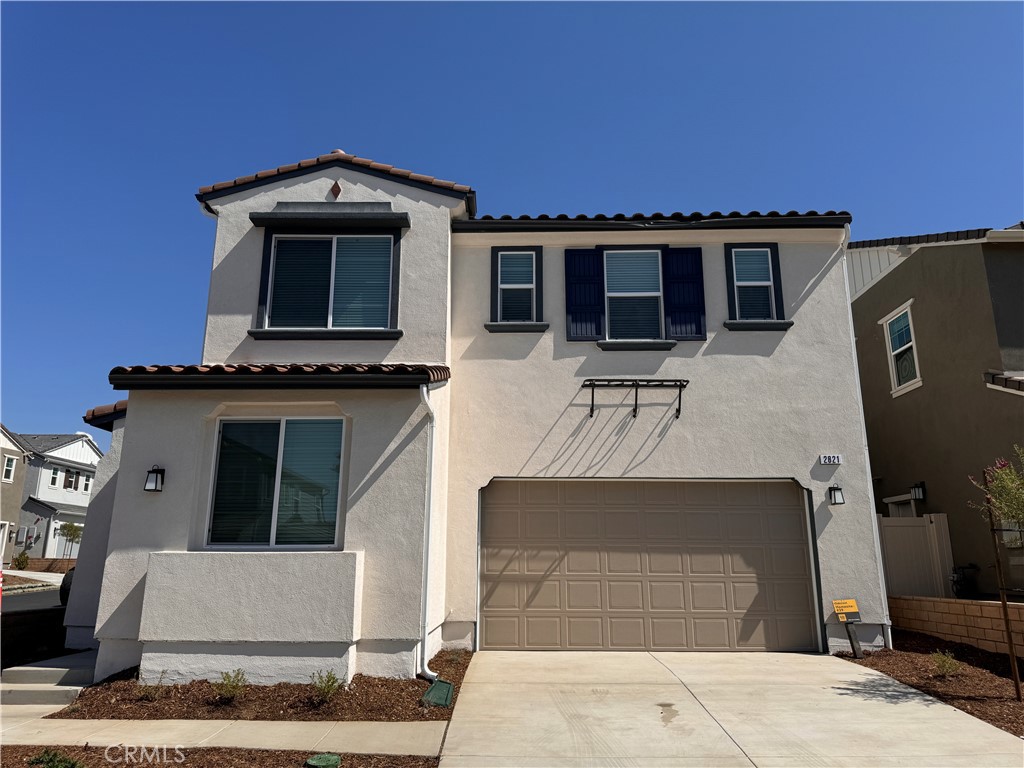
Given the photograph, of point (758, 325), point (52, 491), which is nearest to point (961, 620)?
point (758, 325)

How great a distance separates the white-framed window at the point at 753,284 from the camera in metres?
11.1

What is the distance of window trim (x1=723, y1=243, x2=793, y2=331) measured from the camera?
1088cm

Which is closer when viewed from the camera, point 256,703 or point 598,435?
point 256,703

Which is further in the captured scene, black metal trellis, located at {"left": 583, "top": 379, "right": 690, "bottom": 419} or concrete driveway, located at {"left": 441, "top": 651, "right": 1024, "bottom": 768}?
black metal trellis, located at {"left": 583, "top": 379, "right": 690, "bottom": 419}

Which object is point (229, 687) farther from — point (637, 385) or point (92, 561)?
point (637, 385)

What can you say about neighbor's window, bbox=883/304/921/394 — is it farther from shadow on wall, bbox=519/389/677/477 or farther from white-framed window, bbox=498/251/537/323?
white-framed window, bbox=498/251/537/323

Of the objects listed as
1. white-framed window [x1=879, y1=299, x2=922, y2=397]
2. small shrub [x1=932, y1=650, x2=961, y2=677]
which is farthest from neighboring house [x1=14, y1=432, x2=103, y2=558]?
small shrub [x1=932, y1=650, x2=961, y2=677]

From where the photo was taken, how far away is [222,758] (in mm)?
5770

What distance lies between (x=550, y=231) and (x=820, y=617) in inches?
284

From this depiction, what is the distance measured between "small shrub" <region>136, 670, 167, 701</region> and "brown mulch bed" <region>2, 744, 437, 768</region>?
1.33 meters

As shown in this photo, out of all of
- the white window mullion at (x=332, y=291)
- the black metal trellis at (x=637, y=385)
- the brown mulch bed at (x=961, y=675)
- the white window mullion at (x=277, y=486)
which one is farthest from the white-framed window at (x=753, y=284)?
the white window mullion at (x=277, y=486)

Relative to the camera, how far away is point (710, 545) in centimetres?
1048

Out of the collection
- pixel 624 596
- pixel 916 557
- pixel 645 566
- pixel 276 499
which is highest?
pixel 276 499

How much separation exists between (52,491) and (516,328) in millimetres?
42116
